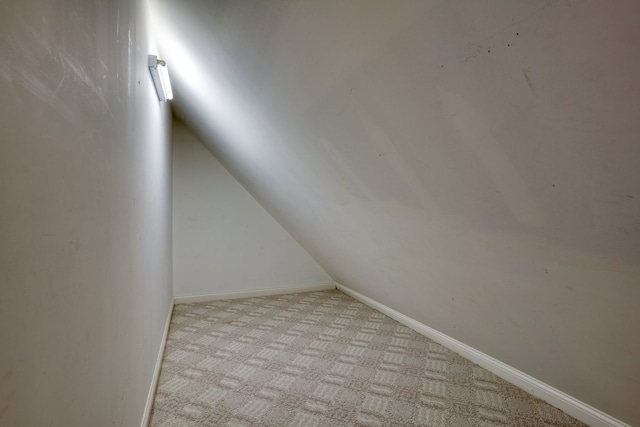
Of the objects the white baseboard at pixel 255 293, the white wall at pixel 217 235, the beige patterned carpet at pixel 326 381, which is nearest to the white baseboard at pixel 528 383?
the beige patterned carpet at pixel 326 381

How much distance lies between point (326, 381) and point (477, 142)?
1737 millimetres

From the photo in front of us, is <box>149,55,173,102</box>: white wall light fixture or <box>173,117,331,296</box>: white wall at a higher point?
<box>149,55,173,102</box>: white wall light fixture

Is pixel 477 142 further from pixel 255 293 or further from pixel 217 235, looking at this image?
pixel 255 293

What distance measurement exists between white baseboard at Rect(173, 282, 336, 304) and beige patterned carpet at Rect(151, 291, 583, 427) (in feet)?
2.65

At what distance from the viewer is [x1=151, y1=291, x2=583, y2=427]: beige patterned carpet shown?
190 centimetres

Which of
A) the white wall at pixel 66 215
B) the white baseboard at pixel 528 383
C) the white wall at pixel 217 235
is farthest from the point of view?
the white wall at pixel 217 235

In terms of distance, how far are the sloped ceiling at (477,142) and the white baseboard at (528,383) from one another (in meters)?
0.06

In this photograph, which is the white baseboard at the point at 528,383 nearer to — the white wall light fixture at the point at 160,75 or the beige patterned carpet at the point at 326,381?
the beige patterned carpet at the point at 326,381

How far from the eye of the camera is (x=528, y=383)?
6.80 feet

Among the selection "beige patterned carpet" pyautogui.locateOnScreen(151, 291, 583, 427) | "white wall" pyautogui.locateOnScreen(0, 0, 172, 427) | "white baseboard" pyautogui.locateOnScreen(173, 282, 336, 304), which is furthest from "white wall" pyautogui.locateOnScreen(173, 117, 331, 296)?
"white wall" pyautogui.locateOnScreen(0, 0, 172, 427)

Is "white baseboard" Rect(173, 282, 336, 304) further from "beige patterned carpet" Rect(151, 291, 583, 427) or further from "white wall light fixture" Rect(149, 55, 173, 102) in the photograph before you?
"white wall light fixture" Rect(149, 55, 173, 102)

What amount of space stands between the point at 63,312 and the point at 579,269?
1.43m

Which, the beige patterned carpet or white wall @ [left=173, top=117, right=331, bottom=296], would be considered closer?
the beige patterned carpet

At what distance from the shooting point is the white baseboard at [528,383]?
5.74 ft
